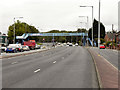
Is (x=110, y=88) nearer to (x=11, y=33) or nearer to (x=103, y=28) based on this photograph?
(x=11, y=33)

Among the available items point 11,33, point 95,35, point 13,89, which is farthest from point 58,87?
point 95,35

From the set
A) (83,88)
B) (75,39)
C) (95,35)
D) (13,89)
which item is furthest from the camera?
(75,39)

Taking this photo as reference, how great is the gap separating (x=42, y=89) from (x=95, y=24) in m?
133

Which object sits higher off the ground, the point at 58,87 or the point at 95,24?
the point at 95,24

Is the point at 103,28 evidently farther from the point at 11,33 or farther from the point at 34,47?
the point at 34,47

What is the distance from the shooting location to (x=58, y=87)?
9.79 metres

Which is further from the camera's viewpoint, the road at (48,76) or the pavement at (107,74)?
the pavement at (107,74)

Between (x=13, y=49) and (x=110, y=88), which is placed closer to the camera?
(x=110, y=88)

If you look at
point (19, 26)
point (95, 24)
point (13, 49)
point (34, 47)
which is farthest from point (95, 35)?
point (13, 49)

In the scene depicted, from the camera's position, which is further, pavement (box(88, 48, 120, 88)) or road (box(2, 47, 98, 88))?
pavement (box(88, 48, 120, 88))

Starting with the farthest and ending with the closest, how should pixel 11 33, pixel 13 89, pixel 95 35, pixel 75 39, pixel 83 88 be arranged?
1. pixel 75 39
2. pixel 95 35
3. pixel 11 33
4. pixel 83 88
5. pixel 13 89

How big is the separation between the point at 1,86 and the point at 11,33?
111940mm

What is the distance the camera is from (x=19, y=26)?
12362 centimetres

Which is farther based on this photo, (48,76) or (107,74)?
(107,74)
